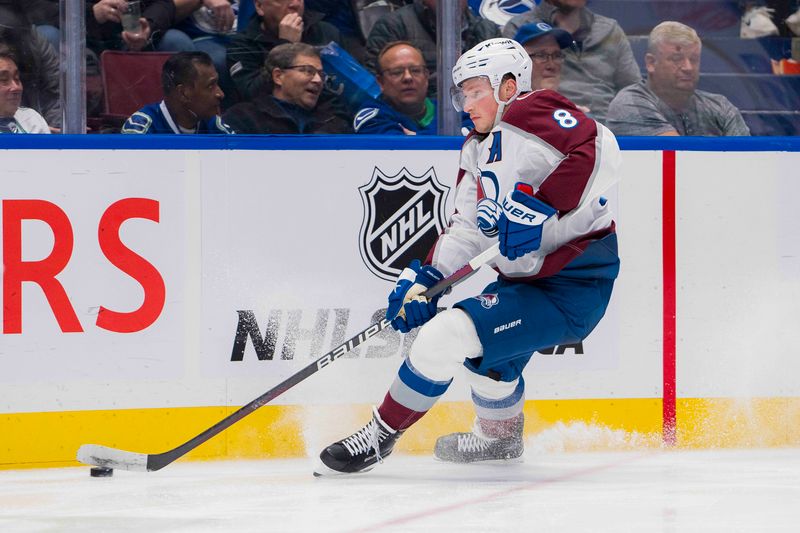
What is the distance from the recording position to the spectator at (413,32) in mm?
3477

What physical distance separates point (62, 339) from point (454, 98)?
3.97 ft

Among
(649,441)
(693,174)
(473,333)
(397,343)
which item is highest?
(693,174)

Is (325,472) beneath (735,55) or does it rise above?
beneath

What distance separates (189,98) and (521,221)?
1.11 metres

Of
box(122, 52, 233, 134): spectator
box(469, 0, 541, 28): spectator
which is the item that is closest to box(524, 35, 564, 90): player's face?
box(469, 0, 541, 28): spectator

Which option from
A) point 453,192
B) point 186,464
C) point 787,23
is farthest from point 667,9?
point 186,464

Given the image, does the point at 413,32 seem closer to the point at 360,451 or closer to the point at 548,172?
the point at 548,172

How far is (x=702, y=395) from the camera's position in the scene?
352 cm

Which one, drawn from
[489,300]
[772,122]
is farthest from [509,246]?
[772,122]

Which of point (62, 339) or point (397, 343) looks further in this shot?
point (397, 343)

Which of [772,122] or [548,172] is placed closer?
[548,172]

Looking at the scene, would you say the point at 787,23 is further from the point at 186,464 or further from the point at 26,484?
the point at 26,484

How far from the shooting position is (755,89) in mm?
3646

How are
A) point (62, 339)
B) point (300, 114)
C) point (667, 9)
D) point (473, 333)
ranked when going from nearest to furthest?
point (473, 333), point (62, 339), point (300, 114), point (667, 9)
